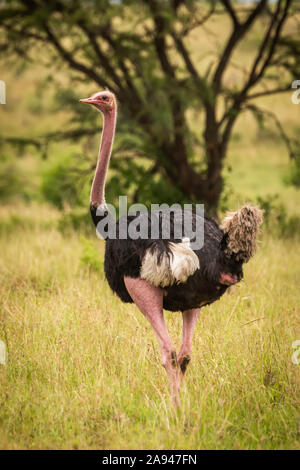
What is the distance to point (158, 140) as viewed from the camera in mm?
8430

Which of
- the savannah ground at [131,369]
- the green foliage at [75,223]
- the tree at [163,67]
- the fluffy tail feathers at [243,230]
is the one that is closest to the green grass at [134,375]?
the savannah ground at [131,369]

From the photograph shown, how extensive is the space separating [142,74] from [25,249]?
3190mm

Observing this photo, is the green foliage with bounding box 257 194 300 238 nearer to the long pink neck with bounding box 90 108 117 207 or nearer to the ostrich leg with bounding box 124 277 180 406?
the long pink neck with bounding box 90 108 117 207

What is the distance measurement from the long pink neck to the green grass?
107 centimetres

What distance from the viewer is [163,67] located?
27.5 ft

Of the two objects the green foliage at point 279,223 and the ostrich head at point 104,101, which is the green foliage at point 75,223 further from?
the ostrich head at point 104,101

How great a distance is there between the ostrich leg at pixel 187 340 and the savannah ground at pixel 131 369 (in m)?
0.16

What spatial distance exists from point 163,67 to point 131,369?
5.69m

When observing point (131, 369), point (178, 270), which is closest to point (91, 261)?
point (131, 369)

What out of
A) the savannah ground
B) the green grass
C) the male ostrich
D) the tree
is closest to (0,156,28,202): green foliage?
the tree

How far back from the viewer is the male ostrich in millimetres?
3125

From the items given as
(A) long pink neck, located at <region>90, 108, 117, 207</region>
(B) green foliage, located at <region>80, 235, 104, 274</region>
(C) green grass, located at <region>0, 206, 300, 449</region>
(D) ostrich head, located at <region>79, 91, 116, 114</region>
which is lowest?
(C) green grass, located at <region>0, 206, 300, 449</region>
